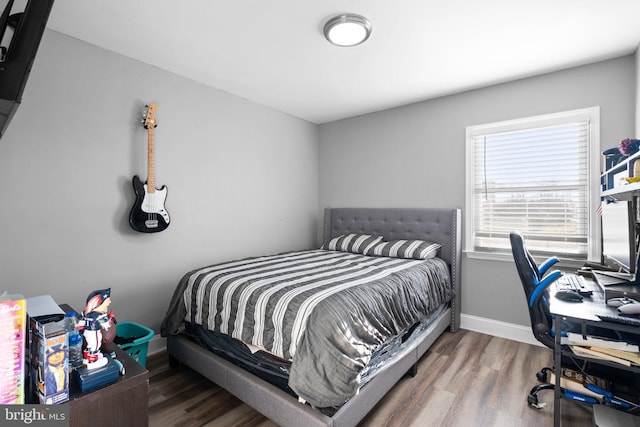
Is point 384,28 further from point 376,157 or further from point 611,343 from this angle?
point 611,343

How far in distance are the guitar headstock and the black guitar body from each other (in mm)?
447

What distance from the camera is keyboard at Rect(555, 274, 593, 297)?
5.90 feet

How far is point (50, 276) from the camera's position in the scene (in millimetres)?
2168

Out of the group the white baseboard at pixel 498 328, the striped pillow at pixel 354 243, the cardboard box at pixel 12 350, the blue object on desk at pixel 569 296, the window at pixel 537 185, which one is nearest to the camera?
the cardboard box at pixel 12 350

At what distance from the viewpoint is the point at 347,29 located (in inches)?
81.6

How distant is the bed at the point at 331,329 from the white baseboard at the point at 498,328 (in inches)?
6.0

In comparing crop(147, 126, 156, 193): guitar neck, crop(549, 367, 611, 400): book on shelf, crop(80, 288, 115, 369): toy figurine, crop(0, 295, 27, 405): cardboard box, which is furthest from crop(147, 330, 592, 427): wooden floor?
crop(147, 126, 156, 193): guitar neck

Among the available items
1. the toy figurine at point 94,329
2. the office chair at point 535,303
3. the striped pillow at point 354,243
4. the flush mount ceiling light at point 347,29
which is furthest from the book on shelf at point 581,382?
the flush mount ceiling light at point 347,29

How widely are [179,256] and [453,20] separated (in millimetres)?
2866

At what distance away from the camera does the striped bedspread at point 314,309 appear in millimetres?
1546

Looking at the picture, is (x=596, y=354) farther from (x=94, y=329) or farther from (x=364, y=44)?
(x=364, y=44)

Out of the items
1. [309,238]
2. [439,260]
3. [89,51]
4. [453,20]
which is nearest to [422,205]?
[439,260]

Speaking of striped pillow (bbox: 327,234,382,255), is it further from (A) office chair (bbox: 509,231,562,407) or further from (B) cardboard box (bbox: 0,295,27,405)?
(B) cardboard box (bbox: 0,295,27,405)

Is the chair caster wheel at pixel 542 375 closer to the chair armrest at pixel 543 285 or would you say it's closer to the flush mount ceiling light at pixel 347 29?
the chair armrest at pixel 543 285
